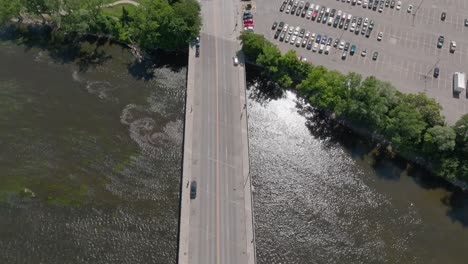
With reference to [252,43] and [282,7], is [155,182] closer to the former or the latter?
[252,43]

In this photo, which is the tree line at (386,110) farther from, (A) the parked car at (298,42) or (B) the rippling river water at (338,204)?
(A) the parked car at (298,42)

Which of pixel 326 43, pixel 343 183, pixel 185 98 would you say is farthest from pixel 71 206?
pixel 326 43

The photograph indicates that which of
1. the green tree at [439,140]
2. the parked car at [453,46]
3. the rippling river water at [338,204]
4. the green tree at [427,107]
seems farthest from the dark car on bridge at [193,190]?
the parked car at [453,46]

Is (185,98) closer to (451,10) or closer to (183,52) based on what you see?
(183,52)

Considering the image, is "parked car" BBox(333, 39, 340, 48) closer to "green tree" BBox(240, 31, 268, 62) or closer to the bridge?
"green tree" BBox(240, 31, 268, 62)

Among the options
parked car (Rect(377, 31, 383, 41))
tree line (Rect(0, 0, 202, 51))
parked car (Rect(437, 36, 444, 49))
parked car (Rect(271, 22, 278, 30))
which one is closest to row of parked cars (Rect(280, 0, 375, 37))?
parked car (Rect(377, 31, 383, 41))

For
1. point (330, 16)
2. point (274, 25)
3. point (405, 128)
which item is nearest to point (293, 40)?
point (274, 25)
